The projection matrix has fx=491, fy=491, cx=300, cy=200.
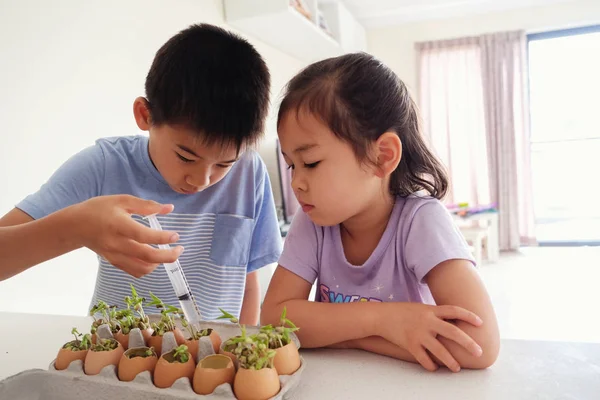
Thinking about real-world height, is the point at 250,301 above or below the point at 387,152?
below

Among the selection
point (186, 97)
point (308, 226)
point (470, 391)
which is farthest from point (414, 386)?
point (186, 97)

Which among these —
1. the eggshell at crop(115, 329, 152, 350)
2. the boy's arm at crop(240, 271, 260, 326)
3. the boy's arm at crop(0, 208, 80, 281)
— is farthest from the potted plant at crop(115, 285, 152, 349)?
the boy's arm at crop(240, 271, 260, 326)

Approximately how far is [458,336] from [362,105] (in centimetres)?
39

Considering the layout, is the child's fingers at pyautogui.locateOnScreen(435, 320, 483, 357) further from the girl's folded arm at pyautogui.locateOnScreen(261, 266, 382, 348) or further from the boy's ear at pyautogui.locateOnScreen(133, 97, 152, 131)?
the boy's ear at pyautogui.locateOnScreen(133, 97, 152, 131)

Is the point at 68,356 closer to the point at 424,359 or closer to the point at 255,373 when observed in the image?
the point at 255,373

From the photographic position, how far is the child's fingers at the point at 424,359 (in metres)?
0.60

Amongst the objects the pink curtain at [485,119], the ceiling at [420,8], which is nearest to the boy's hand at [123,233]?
the ceiling at [420,8]

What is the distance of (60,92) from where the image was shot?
60.4 inches

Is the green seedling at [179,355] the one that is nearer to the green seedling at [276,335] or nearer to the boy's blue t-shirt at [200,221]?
the green seedling at [276,335]

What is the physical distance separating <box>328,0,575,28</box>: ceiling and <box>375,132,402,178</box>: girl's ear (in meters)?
3.85

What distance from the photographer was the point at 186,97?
2.53 feet

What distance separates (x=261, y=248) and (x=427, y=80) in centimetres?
426

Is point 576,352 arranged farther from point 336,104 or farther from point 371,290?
point 336,104

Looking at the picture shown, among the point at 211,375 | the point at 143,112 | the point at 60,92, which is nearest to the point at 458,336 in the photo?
the point at 211,375
